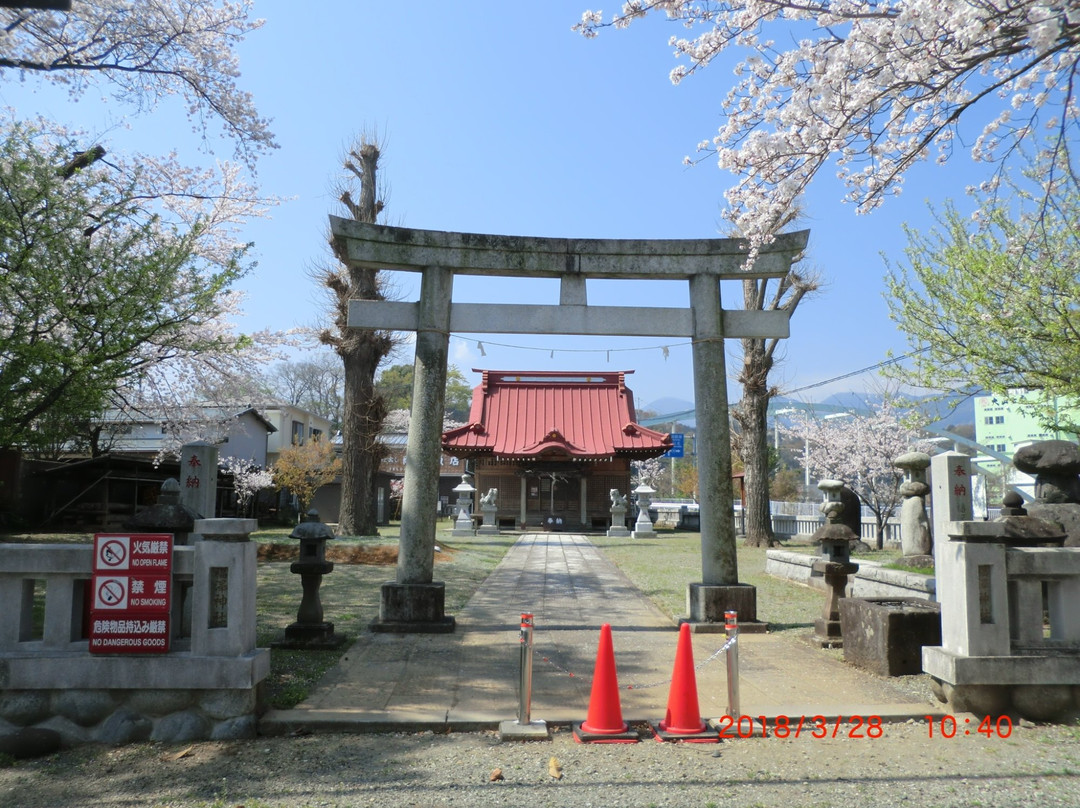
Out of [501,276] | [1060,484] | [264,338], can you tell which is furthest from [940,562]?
[264,338]

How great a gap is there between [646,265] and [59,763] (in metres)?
7.45

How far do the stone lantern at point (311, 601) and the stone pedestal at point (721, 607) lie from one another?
A: 4.15 meters

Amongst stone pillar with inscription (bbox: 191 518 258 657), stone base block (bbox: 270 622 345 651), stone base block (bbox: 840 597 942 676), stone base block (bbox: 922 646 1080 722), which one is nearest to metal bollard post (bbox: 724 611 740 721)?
stone base block (bbox: 922 646 1080 722)

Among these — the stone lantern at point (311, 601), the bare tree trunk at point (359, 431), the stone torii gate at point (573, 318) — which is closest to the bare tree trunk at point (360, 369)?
the bare tree trunk at point (359, 431)

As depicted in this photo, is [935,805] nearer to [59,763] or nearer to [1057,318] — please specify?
[59,763]

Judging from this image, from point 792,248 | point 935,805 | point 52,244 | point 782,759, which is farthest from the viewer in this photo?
point 792,248

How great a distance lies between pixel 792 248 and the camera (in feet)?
28.8

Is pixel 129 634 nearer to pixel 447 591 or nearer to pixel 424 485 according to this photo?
pixel 424 485

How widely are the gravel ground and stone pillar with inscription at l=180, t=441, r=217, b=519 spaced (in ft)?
9.82
